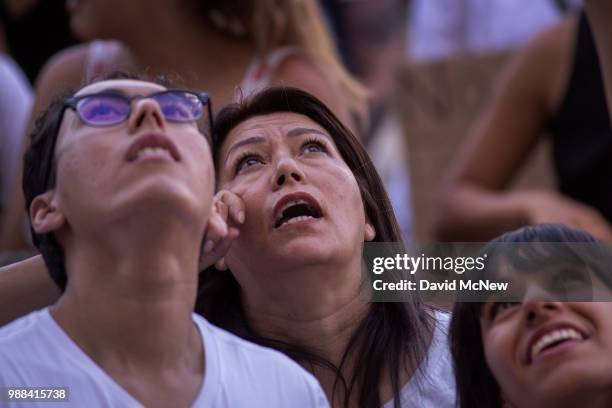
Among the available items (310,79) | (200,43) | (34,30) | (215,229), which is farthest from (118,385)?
(34,30)

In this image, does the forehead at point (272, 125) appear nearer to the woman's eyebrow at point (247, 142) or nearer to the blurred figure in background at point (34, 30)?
the woman's eyebrow at point (247, 142)

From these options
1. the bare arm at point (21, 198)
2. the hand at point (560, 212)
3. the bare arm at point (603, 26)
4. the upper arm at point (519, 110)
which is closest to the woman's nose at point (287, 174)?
the bare arm at point (603, 26)

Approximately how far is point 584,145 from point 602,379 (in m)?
1.24

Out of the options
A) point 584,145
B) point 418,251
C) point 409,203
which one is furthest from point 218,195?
point 409,203

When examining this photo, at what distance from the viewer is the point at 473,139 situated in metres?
3.03

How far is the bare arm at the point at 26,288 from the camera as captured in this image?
1.75 meters

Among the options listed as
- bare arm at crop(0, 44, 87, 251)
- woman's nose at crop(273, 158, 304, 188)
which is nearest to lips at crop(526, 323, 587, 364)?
woman's nose at crop(273, 158, 304, 188)

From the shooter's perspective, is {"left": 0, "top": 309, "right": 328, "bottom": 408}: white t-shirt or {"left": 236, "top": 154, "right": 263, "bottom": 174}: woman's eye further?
{"left": 236, "top": 154, "right": 263, "bottom": 174}: woman's eye

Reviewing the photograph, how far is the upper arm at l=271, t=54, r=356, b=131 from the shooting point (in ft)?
8.28

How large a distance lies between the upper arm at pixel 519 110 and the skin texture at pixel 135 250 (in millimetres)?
1507

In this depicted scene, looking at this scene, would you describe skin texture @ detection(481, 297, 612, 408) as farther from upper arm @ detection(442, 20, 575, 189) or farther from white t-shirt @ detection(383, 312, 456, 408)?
upper arm @ detection(442, 20, 575, 189)

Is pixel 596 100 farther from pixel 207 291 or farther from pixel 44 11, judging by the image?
pixel 44 11

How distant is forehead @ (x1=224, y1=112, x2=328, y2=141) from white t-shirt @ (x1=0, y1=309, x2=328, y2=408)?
1.18 feet

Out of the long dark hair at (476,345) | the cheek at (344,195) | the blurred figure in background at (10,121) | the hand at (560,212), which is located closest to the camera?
the long dark hair at (476,345)
